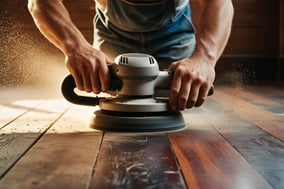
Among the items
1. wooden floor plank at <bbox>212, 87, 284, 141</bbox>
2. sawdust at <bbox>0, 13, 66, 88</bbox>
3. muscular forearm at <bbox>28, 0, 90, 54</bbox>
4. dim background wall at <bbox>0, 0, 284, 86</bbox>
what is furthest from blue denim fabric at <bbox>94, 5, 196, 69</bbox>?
dim background wall at <bbox>0, 0, 284, 86</bbox>

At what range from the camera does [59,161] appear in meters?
0.83

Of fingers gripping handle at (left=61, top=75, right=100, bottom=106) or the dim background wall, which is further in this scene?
the dim background wall

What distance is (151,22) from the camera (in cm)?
155

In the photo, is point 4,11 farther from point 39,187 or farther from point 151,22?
point 39,187

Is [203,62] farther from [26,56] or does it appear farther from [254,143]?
[26,56]

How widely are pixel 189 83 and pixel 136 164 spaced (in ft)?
1.10

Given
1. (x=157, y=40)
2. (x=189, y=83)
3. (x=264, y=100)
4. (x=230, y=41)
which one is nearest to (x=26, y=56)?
(x=230, y=41)

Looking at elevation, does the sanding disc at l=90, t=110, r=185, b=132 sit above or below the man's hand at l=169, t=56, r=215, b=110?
below

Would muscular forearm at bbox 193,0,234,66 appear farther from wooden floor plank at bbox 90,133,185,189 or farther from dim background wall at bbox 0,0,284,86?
dim background wall at bbox 0,0,284,86

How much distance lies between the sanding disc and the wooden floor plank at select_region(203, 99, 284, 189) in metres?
0.12

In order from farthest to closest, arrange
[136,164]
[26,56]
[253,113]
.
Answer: [26,56], [253,113], [136,164]

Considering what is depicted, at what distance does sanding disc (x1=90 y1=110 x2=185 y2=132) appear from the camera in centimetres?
110

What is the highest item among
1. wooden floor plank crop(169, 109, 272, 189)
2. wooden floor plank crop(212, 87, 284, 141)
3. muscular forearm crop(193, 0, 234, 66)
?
muscular forearm crop(193, 0, 234, 66)

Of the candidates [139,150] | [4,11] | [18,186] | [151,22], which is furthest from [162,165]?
[4,11]
